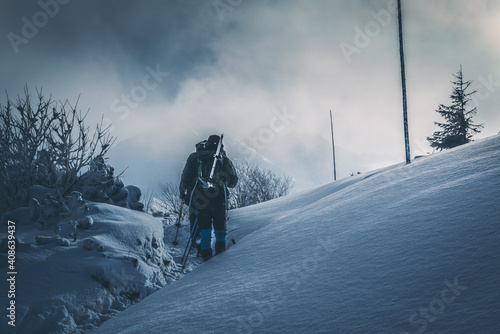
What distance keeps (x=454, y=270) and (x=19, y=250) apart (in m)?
3.64

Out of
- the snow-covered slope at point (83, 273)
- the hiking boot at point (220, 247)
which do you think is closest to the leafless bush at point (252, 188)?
the hiking boot at point (220, 247)

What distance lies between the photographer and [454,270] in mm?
1351

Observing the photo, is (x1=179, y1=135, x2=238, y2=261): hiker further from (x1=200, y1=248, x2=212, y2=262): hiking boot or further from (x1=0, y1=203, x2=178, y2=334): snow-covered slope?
(x1=0, y1=203, x2=178, y2=334): snow-covered slope

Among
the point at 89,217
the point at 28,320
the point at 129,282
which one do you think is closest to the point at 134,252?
the point at 129,282

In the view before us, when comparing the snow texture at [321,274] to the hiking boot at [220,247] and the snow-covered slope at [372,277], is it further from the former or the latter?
the hiking boot at [220,247]

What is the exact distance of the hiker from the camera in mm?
4266

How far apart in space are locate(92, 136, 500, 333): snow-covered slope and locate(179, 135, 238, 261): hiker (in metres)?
1.24

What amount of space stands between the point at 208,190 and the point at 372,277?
3262mm

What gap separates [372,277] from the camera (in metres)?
1.58

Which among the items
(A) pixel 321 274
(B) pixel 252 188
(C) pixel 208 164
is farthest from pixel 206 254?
(B) pixel 252 188

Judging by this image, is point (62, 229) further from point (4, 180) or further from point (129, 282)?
point (4, 180)

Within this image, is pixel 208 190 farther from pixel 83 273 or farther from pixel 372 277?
pixel 372 277

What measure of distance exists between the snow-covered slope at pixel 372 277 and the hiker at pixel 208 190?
1242mm

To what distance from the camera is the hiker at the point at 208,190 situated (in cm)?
427
